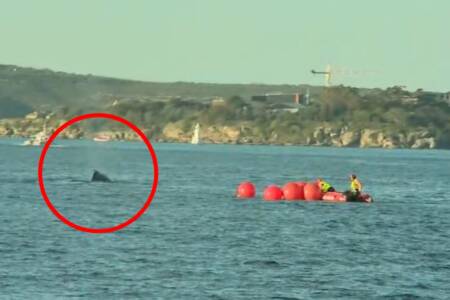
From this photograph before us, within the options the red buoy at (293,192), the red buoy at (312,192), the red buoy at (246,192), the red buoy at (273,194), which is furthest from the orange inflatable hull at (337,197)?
the red buoy at (246,192)

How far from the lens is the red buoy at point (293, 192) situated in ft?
347

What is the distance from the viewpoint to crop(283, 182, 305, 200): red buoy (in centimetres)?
10575

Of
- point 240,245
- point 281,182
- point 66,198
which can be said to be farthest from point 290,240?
point 281,182

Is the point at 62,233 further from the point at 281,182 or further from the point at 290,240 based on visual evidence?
the point at 281,182

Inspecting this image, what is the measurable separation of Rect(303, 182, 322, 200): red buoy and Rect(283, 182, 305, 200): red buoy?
385mm

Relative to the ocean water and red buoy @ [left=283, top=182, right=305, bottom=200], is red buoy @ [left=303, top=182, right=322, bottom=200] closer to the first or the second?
red buoy @ [left=283, top=182, right=305, bottom=200]

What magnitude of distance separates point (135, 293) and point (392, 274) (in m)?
12.6

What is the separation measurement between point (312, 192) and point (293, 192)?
163 centimetres

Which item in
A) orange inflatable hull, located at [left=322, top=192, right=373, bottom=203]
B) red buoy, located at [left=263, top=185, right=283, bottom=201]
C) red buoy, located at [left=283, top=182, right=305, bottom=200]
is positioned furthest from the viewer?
red buoy, located at [left=263, top=185, right=283, bottom=201]

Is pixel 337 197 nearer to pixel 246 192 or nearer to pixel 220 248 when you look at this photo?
pixel 246 192

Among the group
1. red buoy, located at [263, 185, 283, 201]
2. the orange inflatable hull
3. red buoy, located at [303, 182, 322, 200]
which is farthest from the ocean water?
red buoy, located at [263, 185, 283, 201]

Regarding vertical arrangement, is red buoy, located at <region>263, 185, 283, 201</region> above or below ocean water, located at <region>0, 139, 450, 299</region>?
above

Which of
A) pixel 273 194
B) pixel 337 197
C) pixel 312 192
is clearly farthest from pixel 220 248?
pixel 273 194

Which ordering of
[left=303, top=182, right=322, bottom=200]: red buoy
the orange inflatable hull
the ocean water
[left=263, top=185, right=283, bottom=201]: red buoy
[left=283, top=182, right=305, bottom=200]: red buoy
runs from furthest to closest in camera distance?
[left=263, top=185, right=283, bottom=201]: red buoy
[left=283, top=182, right=305, bottom=200]: red buoy
[left=303, top=182, right=322, bottom=200]: red buoy
the orange inflatable hull
the ocean water
